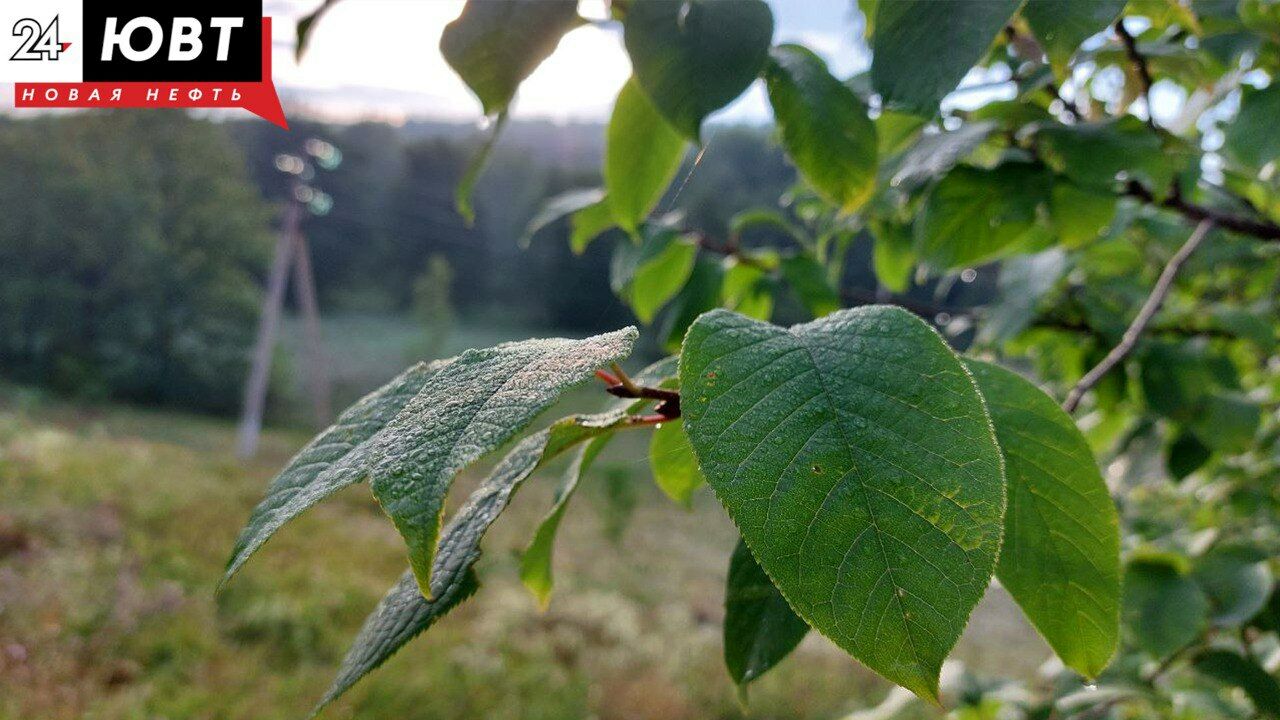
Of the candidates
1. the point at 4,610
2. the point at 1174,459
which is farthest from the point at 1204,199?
the point at 4,610

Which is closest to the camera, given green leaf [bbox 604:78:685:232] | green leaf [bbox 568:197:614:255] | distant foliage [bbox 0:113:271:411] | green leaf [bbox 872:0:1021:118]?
green leaf [bbox 872:0:1021:118]

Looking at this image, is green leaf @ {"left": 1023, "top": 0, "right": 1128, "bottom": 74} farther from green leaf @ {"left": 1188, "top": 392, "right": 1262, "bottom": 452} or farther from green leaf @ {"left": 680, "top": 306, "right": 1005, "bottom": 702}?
green leaf @ {"left": 1188, "top": 392, "right": 1262, "bottom": 452}

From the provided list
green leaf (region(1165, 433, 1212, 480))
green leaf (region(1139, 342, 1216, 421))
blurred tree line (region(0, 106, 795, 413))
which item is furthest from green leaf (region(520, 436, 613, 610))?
blurred tree line (region(0, 106, 795, 413))

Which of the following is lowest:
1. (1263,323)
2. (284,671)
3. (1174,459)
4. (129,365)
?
(129,365)

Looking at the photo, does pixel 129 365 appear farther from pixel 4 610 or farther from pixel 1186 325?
pixel 1186 325

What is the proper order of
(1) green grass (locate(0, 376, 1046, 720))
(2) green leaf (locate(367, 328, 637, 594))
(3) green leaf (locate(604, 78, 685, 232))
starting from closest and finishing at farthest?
(2) green leaf (locate(367, 328, 637, 594))
(3) green leaf (locate(604, 78, 685, 232))
(1) green grass (locate(0, 376, 1046, 720))
